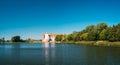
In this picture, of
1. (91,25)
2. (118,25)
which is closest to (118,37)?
(118,25)

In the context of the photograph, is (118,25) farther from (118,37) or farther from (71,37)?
(71,37)

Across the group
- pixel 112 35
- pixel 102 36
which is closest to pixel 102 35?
pixel 102 36

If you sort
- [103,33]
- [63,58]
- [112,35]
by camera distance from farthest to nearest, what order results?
[103,33], [112,35], [63,58]

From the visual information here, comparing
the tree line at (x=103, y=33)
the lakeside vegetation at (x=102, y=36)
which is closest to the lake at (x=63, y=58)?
the lakeside vegetation at (x=102, y=36)

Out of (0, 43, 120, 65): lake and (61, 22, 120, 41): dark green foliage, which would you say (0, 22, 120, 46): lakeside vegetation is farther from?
(0, 43, 120, 65): lake

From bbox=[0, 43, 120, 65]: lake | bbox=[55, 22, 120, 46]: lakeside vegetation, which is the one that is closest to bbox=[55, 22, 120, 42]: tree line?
bbox=[55, 22, 120, 46]: lakeside vegetation

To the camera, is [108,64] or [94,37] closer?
[108,64]

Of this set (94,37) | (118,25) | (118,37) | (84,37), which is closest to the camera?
(118,37)

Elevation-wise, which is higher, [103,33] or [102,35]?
[103,33]

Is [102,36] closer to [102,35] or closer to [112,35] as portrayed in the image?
[102,35]

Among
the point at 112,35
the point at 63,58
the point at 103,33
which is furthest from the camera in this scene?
the point at 103,33

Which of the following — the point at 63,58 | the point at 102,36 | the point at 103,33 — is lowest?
the point at 63,58

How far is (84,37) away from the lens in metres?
148

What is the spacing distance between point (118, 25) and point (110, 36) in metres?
8.26
